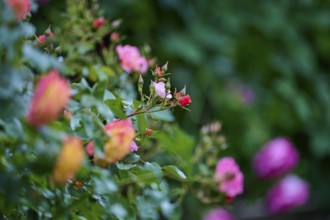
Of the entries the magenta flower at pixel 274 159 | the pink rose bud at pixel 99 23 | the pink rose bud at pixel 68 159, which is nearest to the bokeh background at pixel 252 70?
the magenta flower at pixel 274 159

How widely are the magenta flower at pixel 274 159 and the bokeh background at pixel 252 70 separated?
80mm

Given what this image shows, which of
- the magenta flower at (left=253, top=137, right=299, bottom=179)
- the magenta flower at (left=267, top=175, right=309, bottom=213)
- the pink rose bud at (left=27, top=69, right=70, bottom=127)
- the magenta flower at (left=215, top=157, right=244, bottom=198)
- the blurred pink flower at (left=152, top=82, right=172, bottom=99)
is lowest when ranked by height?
the pink rose bud at (left=27, top=69, right=70, bottom=127)

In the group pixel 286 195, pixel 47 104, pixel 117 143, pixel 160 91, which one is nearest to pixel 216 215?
pixel 286 195

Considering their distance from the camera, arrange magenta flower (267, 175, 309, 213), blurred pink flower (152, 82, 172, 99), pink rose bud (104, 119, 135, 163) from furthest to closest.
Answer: magenta flower (267, 175, 309, 213) → blurred pink flower (152, 82, 172, 99) → pink rose bud (104, 119, 135, 163)

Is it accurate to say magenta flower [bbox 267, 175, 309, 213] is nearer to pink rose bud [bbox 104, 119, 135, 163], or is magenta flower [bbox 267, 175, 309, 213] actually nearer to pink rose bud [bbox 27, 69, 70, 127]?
pink rose bud [bbox 104, 119, 135, 163]

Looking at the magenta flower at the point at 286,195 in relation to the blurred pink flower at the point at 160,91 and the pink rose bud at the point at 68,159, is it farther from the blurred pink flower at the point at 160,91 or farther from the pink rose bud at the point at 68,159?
the pink rose bud at the point at 68,159

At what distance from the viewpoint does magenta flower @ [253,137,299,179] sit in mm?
2045

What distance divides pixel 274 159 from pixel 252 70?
0.38 m

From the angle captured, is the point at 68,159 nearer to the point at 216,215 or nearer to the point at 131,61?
the point at 131,61

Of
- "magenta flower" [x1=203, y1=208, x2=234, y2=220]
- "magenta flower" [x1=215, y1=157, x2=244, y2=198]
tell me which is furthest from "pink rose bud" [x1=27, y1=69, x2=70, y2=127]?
"magenta flower" [x1=203, y1=208, x2=234, y2=220]

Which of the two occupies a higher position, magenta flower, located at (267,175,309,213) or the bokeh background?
the bokeh background

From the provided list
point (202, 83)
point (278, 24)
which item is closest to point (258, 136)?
point (202, 83)

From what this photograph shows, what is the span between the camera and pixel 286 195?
2.04m

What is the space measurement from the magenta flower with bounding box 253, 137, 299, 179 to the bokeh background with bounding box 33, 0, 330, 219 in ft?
0.26
